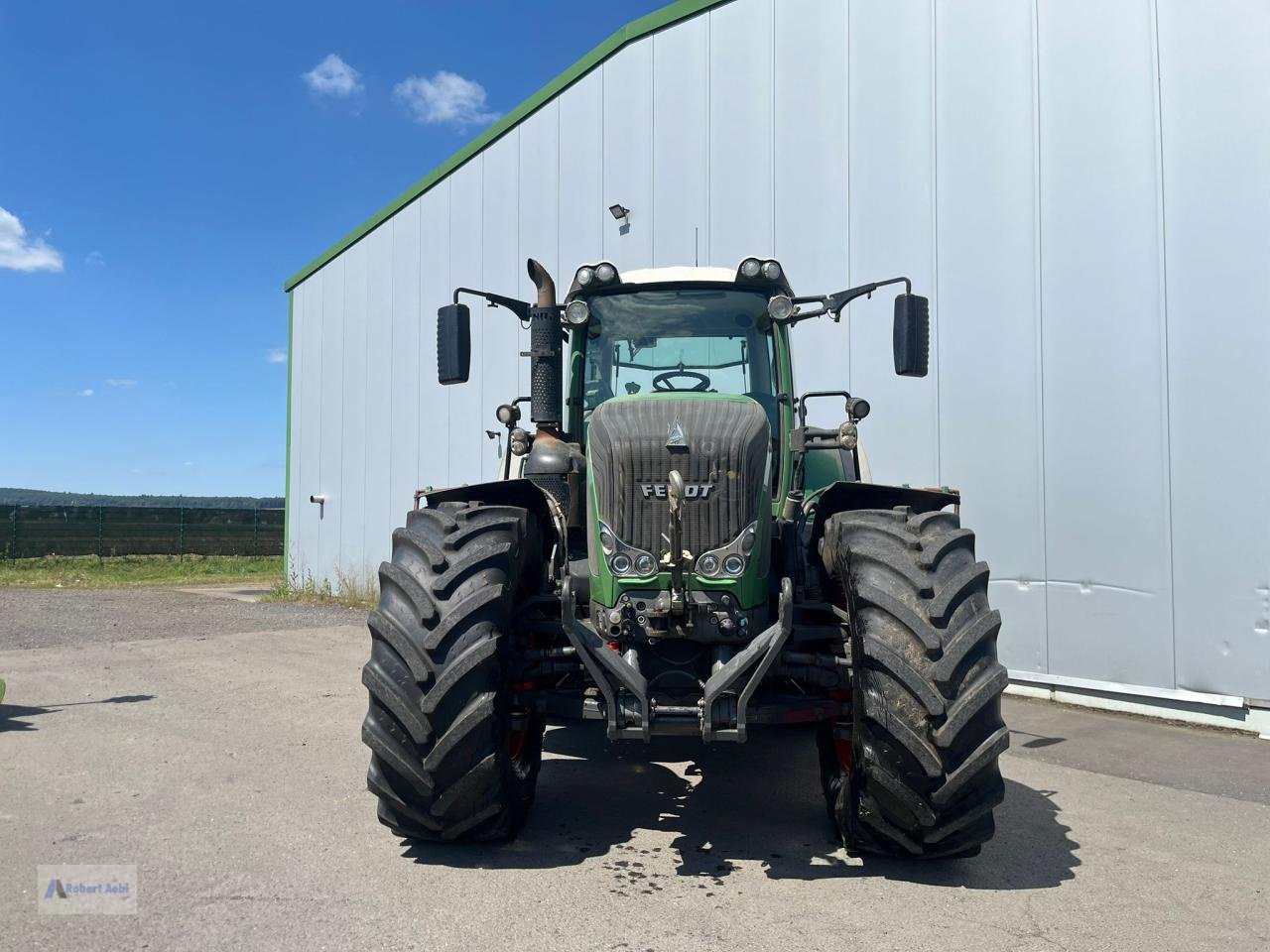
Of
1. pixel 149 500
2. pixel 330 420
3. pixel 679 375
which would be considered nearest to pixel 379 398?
pixel 330 420

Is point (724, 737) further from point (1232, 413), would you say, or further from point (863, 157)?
point (863, 157)

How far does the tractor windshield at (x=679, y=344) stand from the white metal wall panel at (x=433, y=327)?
8300mm

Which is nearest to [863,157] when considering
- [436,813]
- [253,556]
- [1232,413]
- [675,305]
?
[1232,413]

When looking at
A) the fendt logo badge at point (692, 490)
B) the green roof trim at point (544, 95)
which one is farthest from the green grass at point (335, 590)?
the fendt logo badge at point (692, 490)

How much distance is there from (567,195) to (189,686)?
23.5ft

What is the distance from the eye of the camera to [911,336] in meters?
4.69

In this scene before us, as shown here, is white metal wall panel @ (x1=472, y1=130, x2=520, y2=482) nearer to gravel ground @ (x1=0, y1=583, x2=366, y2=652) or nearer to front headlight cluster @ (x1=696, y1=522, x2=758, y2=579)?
gravel ground @ (x1=0, y1=583, x2=366, y2=652)

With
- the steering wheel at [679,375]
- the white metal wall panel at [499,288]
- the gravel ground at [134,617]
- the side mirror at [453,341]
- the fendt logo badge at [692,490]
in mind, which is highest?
the white metal wall panel at [499,288]

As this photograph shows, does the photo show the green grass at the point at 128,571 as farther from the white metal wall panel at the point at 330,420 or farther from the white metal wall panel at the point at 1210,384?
the white metal wall panel at the point at 1210,384

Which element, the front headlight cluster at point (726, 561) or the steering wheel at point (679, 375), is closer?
the front headlight cluster at point (726, 561)

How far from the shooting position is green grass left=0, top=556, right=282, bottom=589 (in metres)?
20.6

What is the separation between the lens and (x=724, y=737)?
339 cm

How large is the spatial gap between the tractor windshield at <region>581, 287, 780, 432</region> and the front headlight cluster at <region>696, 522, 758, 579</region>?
1316 millimetres

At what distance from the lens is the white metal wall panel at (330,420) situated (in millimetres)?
15438
